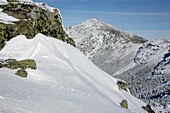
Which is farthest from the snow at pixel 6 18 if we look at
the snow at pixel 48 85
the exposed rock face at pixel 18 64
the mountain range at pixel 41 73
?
the exposed rock face at pixel 18 64

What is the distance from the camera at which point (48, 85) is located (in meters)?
27.8

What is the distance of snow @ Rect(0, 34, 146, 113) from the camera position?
1970 centimetres

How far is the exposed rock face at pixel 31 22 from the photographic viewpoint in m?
38.6

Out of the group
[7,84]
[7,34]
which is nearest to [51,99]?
[7,84]

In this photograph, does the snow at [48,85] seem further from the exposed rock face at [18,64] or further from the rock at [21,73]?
the exposed rock face at [18,64]

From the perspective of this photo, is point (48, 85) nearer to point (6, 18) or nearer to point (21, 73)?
point (21, 73)

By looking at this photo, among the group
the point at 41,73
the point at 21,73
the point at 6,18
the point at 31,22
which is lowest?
the point at 41,73

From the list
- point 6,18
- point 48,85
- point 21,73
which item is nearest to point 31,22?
point 6,18

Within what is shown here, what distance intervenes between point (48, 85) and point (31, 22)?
61.5ft

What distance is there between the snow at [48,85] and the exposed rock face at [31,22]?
1277 millimetres

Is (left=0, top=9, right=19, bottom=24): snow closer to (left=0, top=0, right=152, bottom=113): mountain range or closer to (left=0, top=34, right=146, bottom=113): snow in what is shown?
(left=0, top=0, right=152, bottom=113): mountain range

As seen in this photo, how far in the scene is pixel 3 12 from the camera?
44000 millimetres

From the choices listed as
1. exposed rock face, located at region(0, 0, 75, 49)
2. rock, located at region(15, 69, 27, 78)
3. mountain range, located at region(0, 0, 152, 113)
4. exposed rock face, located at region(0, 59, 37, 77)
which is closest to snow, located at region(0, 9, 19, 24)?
mountain range, located at region(0, 0, 152, 113)

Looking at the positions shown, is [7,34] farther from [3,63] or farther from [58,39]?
[58,39]
